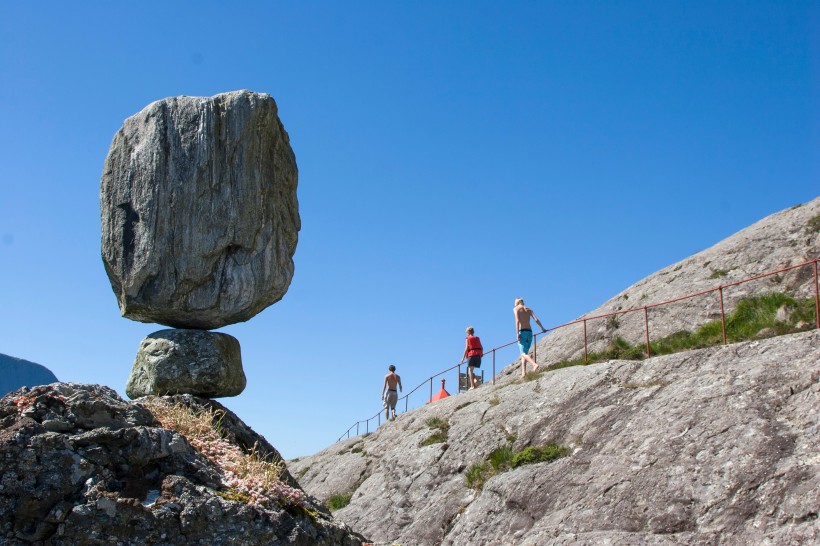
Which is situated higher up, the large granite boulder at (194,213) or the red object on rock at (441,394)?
the large granite boulder at (194,213)

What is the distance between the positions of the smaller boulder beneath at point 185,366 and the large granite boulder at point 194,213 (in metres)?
0.45

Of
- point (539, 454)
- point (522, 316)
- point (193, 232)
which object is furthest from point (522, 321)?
point (193, 232)

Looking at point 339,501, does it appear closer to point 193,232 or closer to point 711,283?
point 193,232

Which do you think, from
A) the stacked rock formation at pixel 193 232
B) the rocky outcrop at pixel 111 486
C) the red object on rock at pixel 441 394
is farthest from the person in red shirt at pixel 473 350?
the rocky outcrop at pixel 111 486

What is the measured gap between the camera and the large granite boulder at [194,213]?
15.1 m

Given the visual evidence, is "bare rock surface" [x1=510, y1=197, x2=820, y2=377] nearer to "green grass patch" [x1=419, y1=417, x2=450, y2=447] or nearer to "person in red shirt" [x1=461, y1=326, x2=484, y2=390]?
"person in red shirt" [x1=461, y1=326, x2=484, y2=390]

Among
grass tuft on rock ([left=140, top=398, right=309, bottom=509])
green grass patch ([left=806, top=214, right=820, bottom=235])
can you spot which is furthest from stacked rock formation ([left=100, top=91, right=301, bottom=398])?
green grass patch ([left=806, top=214, right=820, bottom=235])

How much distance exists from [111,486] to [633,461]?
859 cm

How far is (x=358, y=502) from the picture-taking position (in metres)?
19.3

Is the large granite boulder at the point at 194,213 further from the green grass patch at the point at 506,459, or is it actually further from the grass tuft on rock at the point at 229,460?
the green grass patch at the point at 506,459

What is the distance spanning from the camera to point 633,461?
14.0m

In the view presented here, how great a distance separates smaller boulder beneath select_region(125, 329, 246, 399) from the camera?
1466cm

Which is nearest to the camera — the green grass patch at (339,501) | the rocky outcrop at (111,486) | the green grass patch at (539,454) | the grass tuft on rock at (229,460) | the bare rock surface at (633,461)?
the rocky outcrop at (111,486)

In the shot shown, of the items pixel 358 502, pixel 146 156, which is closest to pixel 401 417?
pixel 358 502
